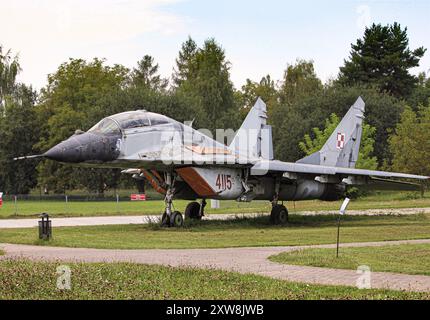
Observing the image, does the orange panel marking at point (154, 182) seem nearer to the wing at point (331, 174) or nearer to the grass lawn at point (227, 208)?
the wing at point (331, 174)

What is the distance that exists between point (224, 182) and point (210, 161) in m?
1.35

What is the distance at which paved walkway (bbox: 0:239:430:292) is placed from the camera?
461 inches

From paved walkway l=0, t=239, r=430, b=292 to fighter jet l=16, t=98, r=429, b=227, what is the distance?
5.34m

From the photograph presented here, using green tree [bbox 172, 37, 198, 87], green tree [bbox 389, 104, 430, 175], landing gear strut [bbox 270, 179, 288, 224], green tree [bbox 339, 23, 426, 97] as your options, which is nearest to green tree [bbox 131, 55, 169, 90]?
green tree [bbox 172, 37, 198, 87]

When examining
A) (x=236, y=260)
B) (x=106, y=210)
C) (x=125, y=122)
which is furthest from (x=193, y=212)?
(x=236, y=260)

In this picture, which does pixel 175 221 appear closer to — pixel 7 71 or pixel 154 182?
pixel 154 182

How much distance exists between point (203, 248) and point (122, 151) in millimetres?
6235

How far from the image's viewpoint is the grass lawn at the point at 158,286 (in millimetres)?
9875

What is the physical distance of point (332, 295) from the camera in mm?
10023

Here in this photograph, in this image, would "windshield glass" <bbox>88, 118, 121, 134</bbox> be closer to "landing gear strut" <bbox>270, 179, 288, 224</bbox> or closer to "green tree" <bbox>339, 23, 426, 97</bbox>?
"landing gear strut" <bbox>270, 179, 288, 224</bbox>

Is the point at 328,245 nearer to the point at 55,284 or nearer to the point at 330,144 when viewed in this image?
the point at 55,284
